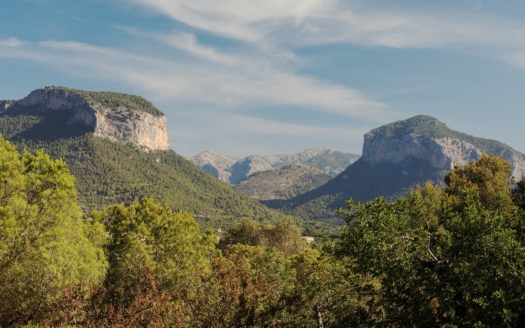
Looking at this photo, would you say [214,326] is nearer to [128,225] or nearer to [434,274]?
[434,274]

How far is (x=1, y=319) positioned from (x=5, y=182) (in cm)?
680

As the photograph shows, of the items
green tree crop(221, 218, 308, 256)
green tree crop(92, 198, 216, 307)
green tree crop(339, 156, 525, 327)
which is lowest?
green tree crop(221, 218, 308, 256)

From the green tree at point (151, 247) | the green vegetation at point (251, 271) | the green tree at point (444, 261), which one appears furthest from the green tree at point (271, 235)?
the green tree at point (444, 261)

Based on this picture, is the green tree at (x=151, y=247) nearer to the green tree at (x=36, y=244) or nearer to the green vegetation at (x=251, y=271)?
the green vegetation at (x=251, y=271)

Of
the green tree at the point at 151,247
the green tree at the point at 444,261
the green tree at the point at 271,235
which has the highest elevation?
the green tree at the point at 444,261

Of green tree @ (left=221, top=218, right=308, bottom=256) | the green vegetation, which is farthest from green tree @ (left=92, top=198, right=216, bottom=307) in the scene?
green tree @ (left=221, top=218, right=308, bottom=256)

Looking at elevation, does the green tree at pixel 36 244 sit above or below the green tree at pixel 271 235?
above

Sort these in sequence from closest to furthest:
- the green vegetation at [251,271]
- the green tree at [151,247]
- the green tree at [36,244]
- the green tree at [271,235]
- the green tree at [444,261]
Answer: the green tree at [444,261], the green vegetation at [251,271], the green tree at [36,244], the green tree at [151,247], the green tree at [271,235]

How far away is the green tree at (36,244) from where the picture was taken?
17625mm

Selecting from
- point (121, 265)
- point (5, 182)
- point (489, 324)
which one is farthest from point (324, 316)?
point (5, 182)

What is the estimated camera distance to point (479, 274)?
1216 cm

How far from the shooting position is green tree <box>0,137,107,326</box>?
57.8ft

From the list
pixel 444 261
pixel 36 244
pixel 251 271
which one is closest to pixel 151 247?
pixel 36 244

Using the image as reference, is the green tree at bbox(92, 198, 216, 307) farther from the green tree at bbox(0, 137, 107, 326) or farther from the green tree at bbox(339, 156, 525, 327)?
the green tree at bbox(339, 156, 525, 327)
